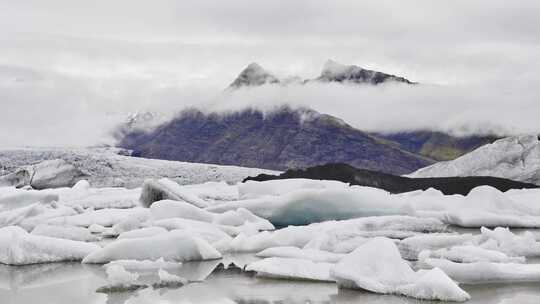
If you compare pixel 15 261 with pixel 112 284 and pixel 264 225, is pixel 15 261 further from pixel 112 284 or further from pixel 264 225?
pixel 264 225

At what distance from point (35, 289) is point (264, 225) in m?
5.68

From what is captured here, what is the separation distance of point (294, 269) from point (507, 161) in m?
26.8

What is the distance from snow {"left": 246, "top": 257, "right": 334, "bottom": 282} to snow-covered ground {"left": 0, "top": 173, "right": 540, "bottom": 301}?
0.03 ft

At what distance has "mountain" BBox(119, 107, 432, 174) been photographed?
168625 millimetres

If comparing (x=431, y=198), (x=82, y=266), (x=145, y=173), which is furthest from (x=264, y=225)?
(x=145, y=173)

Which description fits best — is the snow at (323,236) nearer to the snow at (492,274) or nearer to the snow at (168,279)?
the snow at (492,274)

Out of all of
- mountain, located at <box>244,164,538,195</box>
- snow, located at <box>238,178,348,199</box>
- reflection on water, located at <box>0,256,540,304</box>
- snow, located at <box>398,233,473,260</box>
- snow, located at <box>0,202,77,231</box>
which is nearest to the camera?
reflection on water, located at <box>0,256,540,304</box>

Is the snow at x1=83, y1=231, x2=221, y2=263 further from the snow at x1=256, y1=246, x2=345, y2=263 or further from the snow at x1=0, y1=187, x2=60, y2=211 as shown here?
the snow at x1=0, y1=187, x2=60, y2=211

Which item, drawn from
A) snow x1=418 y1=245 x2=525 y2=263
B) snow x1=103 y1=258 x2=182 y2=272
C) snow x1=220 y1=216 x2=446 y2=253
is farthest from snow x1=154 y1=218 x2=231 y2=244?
snow x1=418 y1=245 x2=525 y2=263

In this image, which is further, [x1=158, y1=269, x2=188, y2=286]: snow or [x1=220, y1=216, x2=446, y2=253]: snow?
[x1=220, y1=216, x2=446, y2=253]: snow

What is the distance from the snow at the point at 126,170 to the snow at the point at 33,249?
2097 centimetres

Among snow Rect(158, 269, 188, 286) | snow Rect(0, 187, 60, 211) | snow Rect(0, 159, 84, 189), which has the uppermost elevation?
snow Rect(158, 269, 188, 286)

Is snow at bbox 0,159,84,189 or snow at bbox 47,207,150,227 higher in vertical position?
snow at bbox 47,207,150,227

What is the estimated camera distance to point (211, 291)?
6.38 meters
